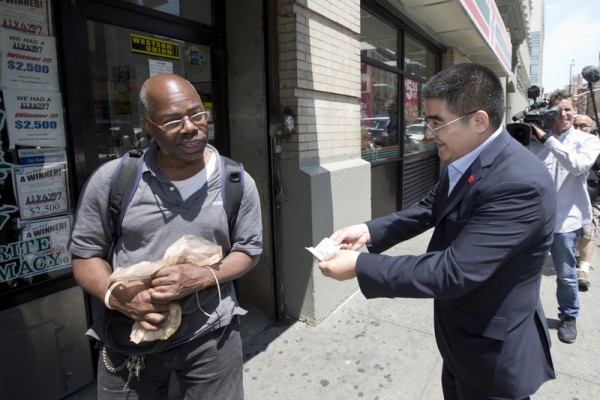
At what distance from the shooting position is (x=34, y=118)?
2.42 metres

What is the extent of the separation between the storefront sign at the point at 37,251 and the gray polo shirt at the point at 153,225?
1.08 m

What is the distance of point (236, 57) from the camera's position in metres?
3.72

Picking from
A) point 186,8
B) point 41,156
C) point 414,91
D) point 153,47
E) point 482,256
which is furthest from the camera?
point 414,91

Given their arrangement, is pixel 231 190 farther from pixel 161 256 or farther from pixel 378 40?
pixel 378 40

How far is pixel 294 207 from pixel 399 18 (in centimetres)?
448

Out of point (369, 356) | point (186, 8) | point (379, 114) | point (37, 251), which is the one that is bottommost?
point (369, 356)

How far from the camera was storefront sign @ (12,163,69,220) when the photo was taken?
7.89 ft

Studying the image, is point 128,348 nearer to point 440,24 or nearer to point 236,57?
point 236,57

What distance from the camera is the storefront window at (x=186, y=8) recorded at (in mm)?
3061

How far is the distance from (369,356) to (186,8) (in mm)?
3232

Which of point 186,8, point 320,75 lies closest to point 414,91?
point 320,75

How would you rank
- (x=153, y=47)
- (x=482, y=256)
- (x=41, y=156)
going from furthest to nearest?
(x=153, y=47) < (x=41, y=156) < (x=482, y=256)

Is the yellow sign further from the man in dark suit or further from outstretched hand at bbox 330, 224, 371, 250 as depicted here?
the man in dark suit

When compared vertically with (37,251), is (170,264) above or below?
above
